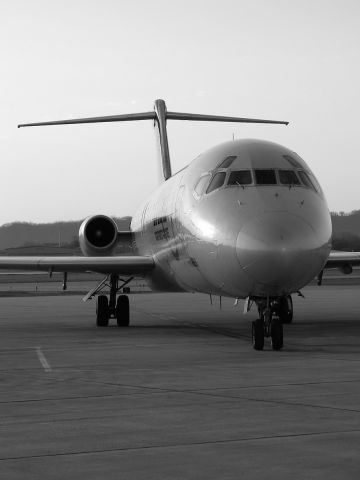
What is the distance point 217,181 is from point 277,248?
2348 mm

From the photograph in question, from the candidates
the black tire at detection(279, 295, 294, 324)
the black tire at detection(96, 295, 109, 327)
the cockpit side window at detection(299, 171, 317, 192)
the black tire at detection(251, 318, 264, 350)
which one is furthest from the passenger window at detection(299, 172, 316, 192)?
the black tire at detection(96, 295, 109, 327)

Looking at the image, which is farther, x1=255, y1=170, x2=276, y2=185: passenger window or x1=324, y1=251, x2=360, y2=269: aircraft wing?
x1=324, y1=251, x2=360, y2=269: aircraft wing

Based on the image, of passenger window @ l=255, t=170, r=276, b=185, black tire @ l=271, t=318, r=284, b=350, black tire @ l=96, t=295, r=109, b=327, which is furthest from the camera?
black tire @ l=96, t=295, r=109, b=327

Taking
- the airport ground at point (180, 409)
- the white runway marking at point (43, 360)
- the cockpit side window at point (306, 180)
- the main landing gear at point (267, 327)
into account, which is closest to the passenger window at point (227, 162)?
the cockpit side window at point (306, 180)

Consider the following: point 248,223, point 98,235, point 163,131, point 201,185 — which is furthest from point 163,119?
point 248,223

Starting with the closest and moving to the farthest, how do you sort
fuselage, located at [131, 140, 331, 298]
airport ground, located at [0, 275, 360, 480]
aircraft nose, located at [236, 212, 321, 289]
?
airport ground, located at [0, 275, 360, 480] → aircraft nose, located at [236, 212, 321, 289] → fuselage, located at [131, 140, 331, 298]

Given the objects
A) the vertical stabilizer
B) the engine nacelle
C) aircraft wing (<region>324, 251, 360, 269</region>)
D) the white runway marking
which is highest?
the vertical stabilizer

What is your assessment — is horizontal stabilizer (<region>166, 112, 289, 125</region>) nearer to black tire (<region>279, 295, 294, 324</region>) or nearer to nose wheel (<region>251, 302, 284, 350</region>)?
black tire (<region>279, 295, 294, 324</region>)

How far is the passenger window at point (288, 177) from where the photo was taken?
13.2m

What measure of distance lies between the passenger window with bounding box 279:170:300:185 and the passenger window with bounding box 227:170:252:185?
Result: 1.61 ft

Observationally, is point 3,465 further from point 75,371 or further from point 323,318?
point 323,318

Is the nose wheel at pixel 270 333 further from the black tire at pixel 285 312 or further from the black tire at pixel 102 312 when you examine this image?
the black tire at pixel 102 312

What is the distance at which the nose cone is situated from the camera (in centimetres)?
1173

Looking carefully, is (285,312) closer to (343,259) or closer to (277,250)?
(343,259)
